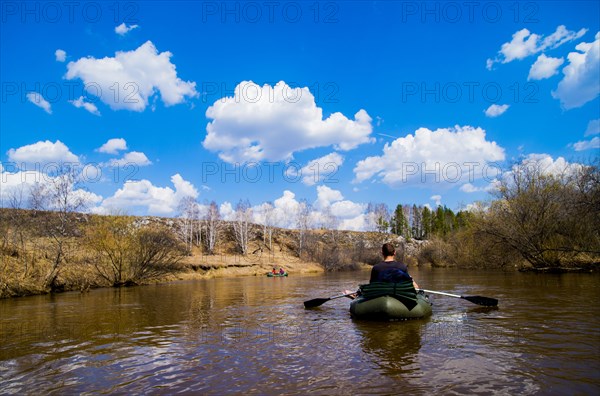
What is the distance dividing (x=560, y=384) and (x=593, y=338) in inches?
130

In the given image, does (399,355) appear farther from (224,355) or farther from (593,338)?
(593,338)

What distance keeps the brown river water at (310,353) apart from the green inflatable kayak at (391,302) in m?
0.30

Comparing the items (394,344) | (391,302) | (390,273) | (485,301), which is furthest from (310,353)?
(485,301)

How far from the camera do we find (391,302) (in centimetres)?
929

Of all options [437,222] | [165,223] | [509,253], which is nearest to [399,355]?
[509,253]

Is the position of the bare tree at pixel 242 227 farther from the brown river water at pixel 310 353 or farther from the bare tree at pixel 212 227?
the brown river water at pixel 310 353

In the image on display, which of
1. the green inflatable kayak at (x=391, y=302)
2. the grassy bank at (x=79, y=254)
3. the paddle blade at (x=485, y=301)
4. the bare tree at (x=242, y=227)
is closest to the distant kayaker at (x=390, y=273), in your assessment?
the green inflatable kayak at (x=391, y=302)

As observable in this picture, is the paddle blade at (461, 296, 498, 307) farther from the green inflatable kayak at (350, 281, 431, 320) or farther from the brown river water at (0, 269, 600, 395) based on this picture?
the green inflatable kayak at (350, 281, 431, 320)

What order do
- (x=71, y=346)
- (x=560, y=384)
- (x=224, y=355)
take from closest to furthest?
(x=560, y=384)
(x=224, y=355)
(x=71, y=346)

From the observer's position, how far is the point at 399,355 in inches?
250

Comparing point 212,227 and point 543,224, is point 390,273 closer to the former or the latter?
point 543,224

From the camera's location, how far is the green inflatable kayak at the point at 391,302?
930 cm

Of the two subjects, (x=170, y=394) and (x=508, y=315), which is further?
(x=508, y=315)

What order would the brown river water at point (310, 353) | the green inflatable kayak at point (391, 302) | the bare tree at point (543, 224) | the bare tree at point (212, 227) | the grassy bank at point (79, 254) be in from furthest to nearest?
the bare tree at point (212, 227) → the bare tree at point (543, 224) → the grassy bank at point (79, 254) → the green inflatable kayak at point (391, 302) → the brown river water at point (310, 353)
